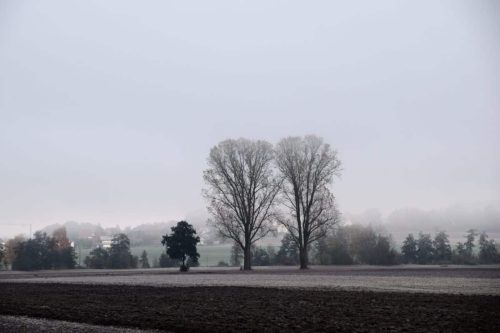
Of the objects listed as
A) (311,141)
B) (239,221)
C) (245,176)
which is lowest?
(239,221)

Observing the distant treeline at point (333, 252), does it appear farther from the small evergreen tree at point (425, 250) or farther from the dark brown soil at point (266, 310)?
the dark brown soil at point (266, 310)

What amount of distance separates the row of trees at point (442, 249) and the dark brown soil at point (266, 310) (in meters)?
58.4

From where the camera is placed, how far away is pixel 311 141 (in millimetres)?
59594

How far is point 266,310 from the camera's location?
1819cm

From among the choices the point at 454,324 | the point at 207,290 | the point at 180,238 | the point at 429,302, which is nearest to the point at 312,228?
the point at 180,238

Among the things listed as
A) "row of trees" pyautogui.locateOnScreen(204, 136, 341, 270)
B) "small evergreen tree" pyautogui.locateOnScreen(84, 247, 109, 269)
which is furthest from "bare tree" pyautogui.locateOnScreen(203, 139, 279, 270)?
"small evergreen tree" pyautogui.locateOnScreen(84, 247, 109, 269)

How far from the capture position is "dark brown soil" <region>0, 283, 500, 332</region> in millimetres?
14602

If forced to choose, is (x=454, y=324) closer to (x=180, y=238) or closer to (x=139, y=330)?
(x=139, y=330)

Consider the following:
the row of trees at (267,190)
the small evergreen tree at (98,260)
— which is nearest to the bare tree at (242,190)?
the row of trees at (267,190)

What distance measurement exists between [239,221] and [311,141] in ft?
44.7

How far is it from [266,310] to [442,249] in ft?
231

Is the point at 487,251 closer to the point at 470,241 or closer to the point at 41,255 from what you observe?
the point at 470,241

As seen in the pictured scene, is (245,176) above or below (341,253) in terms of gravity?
above

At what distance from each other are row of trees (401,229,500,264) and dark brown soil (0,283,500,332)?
58.4 meters
